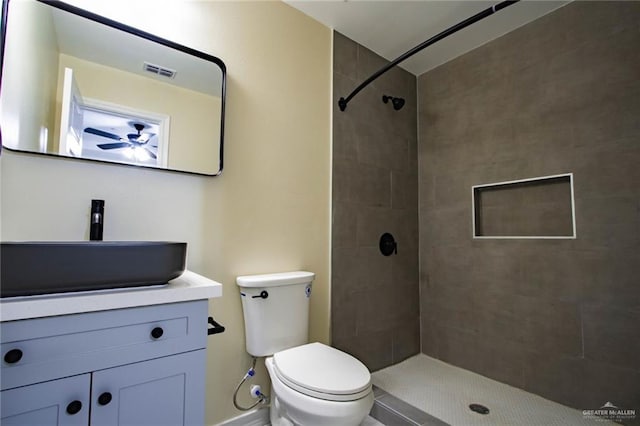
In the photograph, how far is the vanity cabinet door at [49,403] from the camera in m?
0.69

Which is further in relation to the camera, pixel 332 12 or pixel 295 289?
pixel 332 12

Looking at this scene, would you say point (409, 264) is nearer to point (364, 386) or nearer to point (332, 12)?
point (364, 386)

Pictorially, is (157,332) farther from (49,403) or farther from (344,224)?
(344,224)

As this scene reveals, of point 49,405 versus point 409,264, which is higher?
point 409,264

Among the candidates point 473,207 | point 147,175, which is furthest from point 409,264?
point 147,175

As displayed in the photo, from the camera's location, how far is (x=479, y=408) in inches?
67.5

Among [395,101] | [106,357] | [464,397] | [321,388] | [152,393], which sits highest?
[395,101]

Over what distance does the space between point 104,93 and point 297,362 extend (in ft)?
4.65

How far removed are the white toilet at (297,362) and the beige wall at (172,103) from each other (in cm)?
65

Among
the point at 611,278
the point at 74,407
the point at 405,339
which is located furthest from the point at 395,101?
the point at 74,407

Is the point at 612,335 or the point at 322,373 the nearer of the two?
the point at 322,373

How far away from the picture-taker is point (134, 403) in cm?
82

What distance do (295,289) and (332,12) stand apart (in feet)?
5.57

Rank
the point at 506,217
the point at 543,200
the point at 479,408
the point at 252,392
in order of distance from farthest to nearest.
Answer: the point at 506,217 < the point at 543,200 < the point at 479,408 < the point at 252,392
